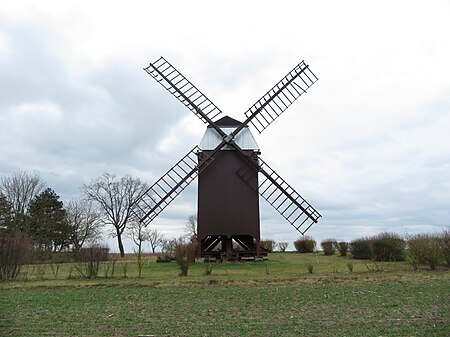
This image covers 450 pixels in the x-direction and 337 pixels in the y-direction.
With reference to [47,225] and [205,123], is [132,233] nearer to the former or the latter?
[47,225]

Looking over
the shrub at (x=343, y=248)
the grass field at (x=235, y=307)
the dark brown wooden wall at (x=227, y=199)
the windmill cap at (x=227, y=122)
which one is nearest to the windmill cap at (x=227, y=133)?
the windmill cap at (x=227, y=122)

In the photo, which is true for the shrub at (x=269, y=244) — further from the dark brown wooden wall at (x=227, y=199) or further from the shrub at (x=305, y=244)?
the dark brown wooden wall at (x=227, y=199)

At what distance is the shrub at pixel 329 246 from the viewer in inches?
1662

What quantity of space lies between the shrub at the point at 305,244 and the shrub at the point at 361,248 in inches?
377

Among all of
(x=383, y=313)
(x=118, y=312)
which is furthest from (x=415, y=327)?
(x=118, y=312)

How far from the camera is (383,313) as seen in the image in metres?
11.0

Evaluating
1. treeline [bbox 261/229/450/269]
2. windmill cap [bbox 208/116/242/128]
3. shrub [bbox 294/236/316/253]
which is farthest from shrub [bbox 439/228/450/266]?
shrub [bbox 294/236/316/253]

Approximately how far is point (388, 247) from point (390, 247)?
0.55 feet

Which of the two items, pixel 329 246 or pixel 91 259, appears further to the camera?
pixel 329 246

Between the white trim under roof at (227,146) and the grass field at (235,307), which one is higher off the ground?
the white trim under roof at (227,146)

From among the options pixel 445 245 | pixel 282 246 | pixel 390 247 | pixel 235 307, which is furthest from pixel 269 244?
pixel 235 307

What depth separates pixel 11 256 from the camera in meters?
22.6

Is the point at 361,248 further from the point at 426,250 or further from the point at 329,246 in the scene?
the point at 426,250

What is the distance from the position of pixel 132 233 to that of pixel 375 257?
36.4m
